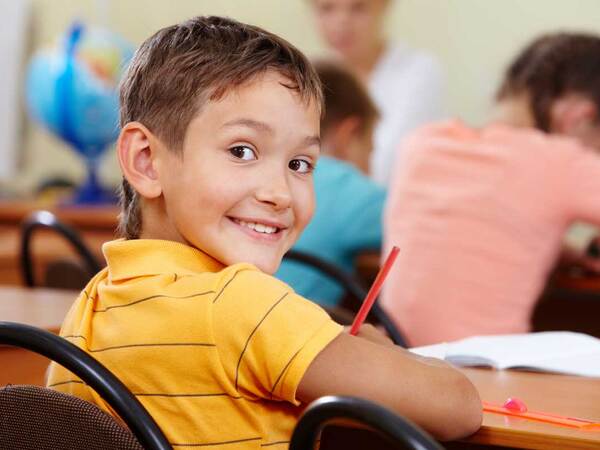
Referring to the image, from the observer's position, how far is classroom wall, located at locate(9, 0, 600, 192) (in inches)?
161

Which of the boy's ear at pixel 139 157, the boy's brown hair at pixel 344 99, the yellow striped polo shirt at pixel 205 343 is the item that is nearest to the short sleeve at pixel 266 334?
the yellow striped polo shirt at pixel 205 343

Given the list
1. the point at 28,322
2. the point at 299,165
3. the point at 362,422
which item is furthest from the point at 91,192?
the point at 362,422

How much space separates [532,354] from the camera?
144cm

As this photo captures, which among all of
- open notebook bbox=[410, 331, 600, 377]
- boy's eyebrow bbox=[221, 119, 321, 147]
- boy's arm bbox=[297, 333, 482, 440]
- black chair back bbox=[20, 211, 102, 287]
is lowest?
black chair back bbox=[20, 211, 102, 287]

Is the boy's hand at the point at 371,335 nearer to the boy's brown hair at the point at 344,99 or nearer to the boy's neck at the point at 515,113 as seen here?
the boy's neck at the point at 515,113

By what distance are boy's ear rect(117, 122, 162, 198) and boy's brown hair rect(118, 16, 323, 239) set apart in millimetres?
12

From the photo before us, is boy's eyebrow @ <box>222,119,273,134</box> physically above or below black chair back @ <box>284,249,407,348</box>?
above

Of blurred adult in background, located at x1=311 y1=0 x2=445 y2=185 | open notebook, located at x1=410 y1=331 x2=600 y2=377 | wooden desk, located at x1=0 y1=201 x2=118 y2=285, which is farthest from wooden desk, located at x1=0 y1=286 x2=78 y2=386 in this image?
blurred adult in background, located at x1=311 y1=0 x2=445 y2=185

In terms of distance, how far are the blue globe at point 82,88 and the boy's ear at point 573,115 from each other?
1.94 meters

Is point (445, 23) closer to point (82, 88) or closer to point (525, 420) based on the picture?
point (82, 88)

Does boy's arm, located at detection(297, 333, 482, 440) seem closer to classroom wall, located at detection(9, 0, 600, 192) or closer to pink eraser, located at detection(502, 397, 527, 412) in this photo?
pink eraser, located at detection(502, 397, 527, 412)

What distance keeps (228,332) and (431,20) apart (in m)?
3.38

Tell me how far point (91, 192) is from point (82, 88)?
37cm

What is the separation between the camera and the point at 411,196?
95.8 inches
